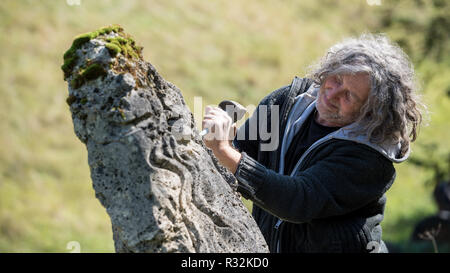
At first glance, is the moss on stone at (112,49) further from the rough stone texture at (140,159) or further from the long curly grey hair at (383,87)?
the long curly grey hair at (383,87)

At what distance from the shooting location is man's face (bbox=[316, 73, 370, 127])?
2.96 meters

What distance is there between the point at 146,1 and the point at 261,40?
2882 millimetres

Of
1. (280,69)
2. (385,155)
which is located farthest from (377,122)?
(280,69)

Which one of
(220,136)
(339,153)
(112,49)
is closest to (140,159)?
(112,49)

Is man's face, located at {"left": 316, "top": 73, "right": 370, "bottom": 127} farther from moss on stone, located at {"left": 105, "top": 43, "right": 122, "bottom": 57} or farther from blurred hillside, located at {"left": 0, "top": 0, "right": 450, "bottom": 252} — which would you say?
blurred hillside, located at {"left": 0, "top": 0, "right": 450, "bottom": 252}

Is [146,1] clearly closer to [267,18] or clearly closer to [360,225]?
[267,18]

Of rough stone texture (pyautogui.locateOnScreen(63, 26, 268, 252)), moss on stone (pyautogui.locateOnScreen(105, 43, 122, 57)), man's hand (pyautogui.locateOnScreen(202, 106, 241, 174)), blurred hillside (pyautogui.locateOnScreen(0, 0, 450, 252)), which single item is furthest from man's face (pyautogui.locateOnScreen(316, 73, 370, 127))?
blurred hillside (pyautogui.locateOnScreen(0, 0, 450, 252))

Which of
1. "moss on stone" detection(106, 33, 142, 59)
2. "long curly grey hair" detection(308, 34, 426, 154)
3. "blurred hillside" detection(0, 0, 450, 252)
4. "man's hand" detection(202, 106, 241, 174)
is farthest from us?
"blurred hillside" detection(0, 0, 450, 252)

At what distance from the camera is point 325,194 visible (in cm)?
281

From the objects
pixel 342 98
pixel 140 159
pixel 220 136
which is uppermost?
pixel 342 98

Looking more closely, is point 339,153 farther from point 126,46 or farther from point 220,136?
point 126,46

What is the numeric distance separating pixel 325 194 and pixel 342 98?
1.82 ft

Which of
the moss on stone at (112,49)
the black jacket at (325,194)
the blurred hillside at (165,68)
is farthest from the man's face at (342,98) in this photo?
the blurred hillside at (165,68)

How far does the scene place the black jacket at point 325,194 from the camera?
2678mm
